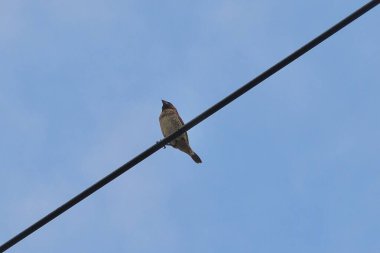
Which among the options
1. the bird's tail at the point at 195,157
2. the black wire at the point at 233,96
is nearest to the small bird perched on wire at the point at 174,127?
the bird's tail at the point at 195,157

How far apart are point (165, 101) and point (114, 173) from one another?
9.06 metres

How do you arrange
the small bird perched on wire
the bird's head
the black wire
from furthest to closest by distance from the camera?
the bird's head
the small bird perched on wire
the black wire

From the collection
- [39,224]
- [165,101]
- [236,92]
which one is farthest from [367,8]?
[165,101]

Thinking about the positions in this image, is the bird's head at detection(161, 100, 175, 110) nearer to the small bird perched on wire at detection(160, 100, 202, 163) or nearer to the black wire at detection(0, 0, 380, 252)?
the small bird perched on wire at detection(160, 100, 202, 163)

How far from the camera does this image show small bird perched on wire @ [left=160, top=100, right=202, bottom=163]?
12625 millimetres

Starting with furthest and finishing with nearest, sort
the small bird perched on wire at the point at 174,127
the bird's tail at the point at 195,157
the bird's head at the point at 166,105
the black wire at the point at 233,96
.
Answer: the bird's head at the point at 166,105, the bird's tail at the point at 195,157, the small bird perched on wire at the point at 174,127, the black wire at the point at 233,96

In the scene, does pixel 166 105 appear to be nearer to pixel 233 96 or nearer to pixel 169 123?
pixel 169 123

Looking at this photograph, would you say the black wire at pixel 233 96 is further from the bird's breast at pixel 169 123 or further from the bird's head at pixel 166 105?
the bird's head at pixel 166 105

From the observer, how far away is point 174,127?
13.0m

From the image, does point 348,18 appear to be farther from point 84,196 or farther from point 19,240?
point 19,240

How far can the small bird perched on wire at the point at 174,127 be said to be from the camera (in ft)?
41.4

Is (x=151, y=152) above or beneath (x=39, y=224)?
above

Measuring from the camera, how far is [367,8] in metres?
4.55

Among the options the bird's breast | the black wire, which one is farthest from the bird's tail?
the black wire
